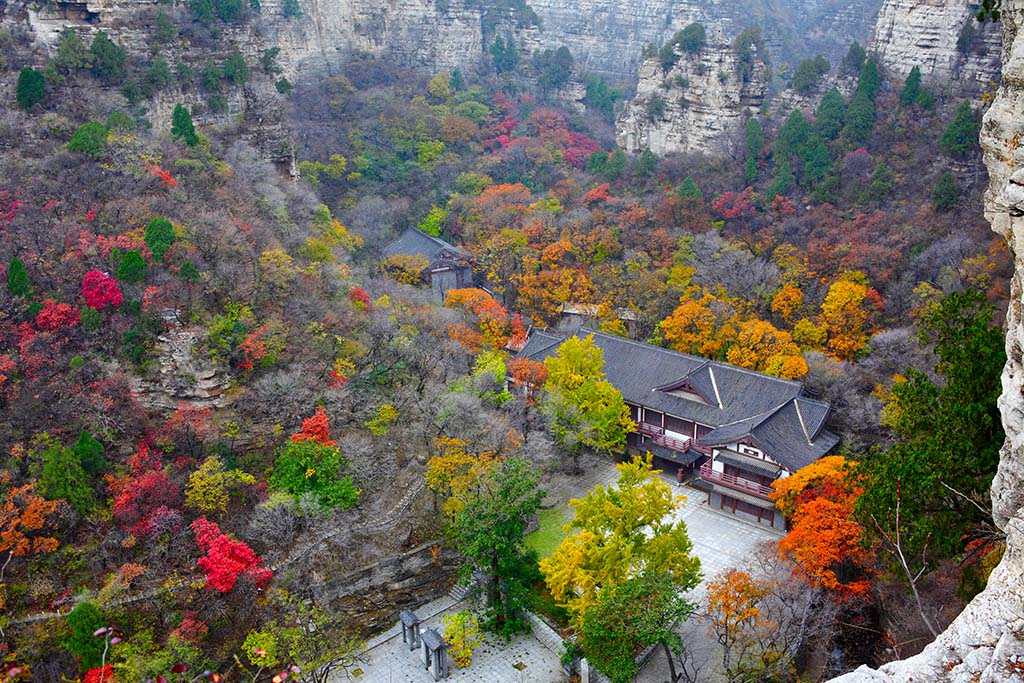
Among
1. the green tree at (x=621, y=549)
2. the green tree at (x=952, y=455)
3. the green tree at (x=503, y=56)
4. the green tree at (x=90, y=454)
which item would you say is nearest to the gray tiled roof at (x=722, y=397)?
the green tree at (x=621, y=549)

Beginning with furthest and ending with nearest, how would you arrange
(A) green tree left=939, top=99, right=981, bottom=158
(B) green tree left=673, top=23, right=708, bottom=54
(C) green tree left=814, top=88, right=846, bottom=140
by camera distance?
1. (B) green tree left=673, top=23, right=708, bottom=54
2. (C) green tree left=814, top=88, right=846, bottom=140
3. (A) green tree left=939, top=99, right=981, bottom=158

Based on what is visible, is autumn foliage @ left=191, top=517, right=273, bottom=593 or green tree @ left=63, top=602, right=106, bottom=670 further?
autumn foliage @ left=191, top=517, right=273, bottom=593

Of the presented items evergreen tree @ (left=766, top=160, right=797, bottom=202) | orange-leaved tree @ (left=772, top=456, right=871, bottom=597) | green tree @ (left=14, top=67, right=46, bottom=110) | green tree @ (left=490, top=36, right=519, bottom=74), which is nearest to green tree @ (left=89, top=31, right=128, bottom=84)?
green tree @ (left=14, top=67, right=46, bottom=110)

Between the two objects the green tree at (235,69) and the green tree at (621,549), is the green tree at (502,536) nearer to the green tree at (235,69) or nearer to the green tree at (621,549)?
the green tree at (621,549)

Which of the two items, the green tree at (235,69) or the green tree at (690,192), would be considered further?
the green tree at (690,192)

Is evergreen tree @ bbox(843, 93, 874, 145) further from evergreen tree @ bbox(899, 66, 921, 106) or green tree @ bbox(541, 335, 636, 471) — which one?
green tree @ bbox(541, 335, 636, 471)
